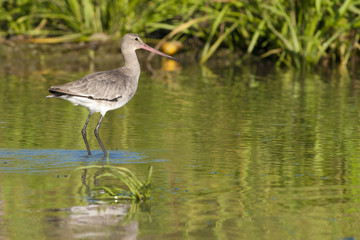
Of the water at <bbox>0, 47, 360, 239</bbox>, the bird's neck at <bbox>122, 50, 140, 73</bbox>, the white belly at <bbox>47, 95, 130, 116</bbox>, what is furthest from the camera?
the bird's neck at <bbox>122, 50, 140, 73</bbox>

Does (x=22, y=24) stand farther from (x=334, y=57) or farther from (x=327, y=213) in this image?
(x=327, y=213)

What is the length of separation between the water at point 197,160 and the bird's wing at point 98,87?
0.57 meters

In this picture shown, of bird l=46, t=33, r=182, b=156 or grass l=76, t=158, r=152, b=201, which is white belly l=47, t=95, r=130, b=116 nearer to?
bird l=46, t=33, r=182, b=156

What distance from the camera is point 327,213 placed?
558 centimetres

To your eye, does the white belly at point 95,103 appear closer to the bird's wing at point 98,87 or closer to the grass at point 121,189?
the bird's wing at point 98,87

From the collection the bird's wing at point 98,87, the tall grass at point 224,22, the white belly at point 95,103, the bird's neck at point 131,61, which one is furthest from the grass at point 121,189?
the tall grass at point 224,22

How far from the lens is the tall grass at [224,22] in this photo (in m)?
15.3

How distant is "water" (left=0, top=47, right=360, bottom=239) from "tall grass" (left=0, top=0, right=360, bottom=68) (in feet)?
5.03

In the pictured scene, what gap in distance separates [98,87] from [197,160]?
1378 millimetres

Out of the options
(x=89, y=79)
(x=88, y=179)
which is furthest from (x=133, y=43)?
(x=88, y=179)

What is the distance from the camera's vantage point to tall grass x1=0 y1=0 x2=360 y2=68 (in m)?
15.3

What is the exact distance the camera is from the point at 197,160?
7.57 metres

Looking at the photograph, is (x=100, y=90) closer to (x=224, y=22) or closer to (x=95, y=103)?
(x=95, y=103)

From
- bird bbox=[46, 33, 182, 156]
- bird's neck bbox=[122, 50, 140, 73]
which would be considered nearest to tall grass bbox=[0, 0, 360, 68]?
bird's neck bbox=[122, 50, 140, 73]
